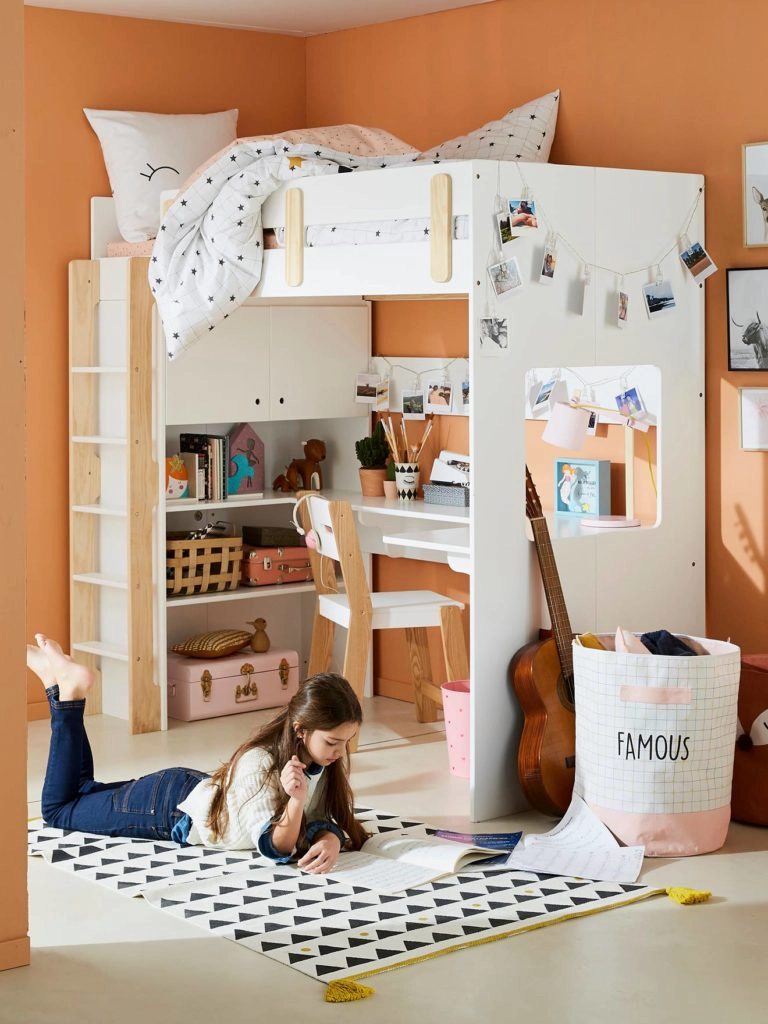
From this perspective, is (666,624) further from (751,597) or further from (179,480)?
(179,480)

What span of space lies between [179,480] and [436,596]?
1.01m

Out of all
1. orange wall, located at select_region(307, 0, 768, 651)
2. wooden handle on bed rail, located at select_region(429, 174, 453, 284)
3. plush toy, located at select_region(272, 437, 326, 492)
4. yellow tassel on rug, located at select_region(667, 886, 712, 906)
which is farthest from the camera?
plush toy, located at select_region(272, 437, 326, 492)

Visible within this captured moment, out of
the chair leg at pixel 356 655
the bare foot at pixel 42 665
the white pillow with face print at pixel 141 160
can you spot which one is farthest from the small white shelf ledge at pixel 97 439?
the bare foot at pixel 42 665

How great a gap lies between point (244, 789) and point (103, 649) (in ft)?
5.67

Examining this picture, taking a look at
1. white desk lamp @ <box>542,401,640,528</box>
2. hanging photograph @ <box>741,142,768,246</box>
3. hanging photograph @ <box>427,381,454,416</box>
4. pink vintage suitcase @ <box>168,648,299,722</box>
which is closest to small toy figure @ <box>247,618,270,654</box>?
pink vintage suitcase @ <box>168,648,299,722</box>

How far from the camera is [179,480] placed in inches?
203

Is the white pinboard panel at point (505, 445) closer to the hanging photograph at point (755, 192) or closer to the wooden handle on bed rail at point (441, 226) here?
the wooden handle on bed rail at point (441, 226)

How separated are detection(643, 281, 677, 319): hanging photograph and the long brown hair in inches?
59.0

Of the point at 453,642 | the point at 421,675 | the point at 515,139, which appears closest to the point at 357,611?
the point at 453,642

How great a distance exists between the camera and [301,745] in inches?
138

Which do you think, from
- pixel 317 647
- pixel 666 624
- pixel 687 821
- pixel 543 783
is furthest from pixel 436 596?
pixel 687 821

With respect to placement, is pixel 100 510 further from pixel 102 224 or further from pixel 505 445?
pixel 505 445

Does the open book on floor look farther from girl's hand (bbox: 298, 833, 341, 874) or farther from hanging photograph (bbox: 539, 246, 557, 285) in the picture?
hanging photograph (bbox: 539, 246, 557, 285)

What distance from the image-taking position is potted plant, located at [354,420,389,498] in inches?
209
